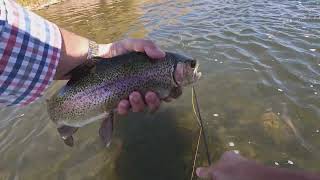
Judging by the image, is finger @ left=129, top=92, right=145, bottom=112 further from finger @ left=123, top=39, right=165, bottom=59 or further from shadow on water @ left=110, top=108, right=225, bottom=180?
shadow on water @ left=110, top=108, right=225, bottom=180

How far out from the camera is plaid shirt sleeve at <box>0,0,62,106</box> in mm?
2617

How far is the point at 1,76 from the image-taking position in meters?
2.66

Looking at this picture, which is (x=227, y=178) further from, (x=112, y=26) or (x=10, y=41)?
(x=112, y=26)

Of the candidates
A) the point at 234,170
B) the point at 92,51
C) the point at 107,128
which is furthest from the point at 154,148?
the point at 234,170

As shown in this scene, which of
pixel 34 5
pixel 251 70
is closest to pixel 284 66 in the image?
pixel 251 70

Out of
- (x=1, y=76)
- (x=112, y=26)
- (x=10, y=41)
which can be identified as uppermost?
(x=10, y=41)

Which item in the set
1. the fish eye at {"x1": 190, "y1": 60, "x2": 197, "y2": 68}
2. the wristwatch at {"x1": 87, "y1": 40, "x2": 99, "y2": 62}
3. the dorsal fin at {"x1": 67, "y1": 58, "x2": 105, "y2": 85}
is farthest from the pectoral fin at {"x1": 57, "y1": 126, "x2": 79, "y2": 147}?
the fish eye at {"x1": 190, "y1": 60, "x2": 197, "y2": 68}

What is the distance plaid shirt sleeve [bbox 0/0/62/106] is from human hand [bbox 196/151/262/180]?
140cm

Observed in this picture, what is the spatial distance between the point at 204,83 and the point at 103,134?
2.97 meters

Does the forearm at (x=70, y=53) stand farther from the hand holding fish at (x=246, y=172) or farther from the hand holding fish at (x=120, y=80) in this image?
the hand holding fish at (x=246, y=172)

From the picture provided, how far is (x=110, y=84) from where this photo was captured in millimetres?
3344

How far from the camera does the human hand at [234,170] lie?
2270 millimetres

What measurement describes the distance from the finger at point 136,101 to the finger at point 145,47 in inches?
13.6

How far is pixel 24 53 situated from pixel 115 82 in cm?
83
